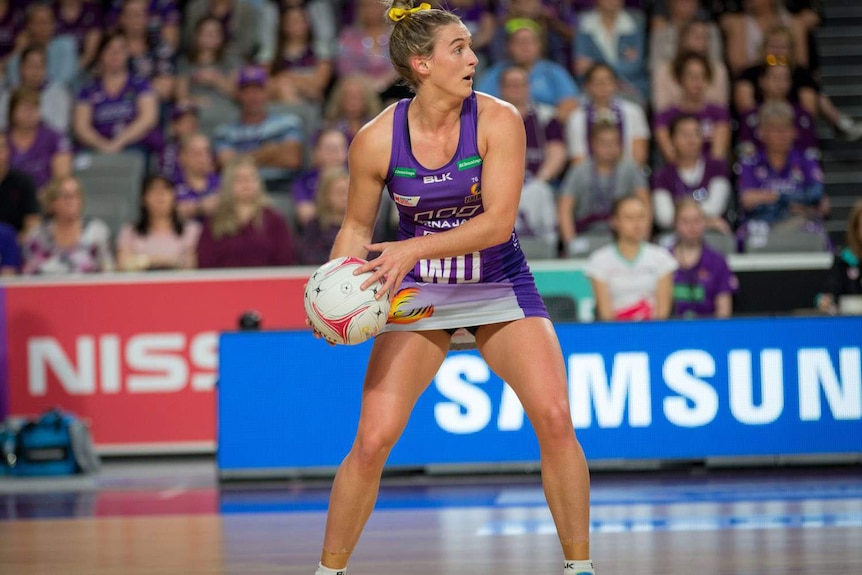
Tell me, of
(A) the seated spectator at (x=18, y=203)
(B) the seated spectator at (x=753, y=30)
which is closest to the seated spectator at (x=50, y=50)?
(A) the seated spectator at (x=18, y=203)

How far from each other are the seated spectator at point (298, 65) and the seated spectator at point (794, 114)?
371 cm

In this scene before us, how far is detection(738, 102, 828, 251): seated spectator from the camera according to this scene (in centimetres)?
1020

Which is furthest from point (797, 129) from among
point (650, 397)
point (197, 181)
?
point (197, 181)

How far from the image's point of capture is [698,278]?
8812mm

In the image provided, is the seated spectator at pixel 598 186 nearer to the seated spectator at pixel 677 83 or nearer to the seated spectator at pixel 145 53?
the seated spectator at pixel 677 83

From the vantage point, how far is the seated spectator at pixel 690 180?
1012cm

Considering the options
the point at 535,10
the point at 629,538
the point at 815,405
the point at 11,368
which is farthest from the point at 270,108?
the point at 629,538

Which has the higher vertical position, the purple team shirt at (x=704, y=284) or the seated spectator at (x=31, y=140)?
the seated spectator at (x=31, y=140)

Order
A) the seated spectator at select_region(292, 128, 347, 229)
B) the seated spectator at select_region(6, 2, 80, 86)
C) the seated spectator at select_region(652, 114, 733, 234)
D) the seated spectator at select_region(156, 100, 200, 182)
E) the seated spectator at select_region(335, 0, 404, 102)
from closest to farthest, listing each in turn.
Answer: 1. the seated spectator at select_region(292, 128, 347, 229)
2. the seated spectator at select_region(652, 114, 733, 234)
3. the seated spectator at select_region(156, 100, 200, 182)
4. the seated spectator at select_region(335, 0, 404, 102)
5. the seated spectator at select_region(6, 2, 80, 86)

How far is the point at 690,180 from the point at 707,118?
2.48ft

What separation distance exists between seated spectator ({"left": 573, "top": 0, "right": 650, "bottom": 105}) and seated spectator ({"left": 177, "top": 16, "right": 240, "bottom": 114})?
3.18 meters

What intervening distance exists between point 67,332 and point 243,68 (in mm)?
3170

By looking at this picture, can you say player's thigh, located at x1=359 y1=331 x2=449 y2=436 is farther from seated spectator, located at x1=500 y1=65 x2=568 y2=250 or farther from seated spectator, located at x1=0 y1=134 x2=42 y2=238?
seated spectator, located at x1=0 y1=134 x2=42 y2=238

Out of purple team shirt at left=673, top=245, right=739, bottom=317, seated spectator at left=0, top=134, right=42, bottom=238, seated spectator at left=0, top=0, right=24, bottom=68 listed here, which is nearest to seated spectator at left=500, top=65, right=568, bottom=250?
purple team shirt at left=673, top=245, right=739, bottom=317
